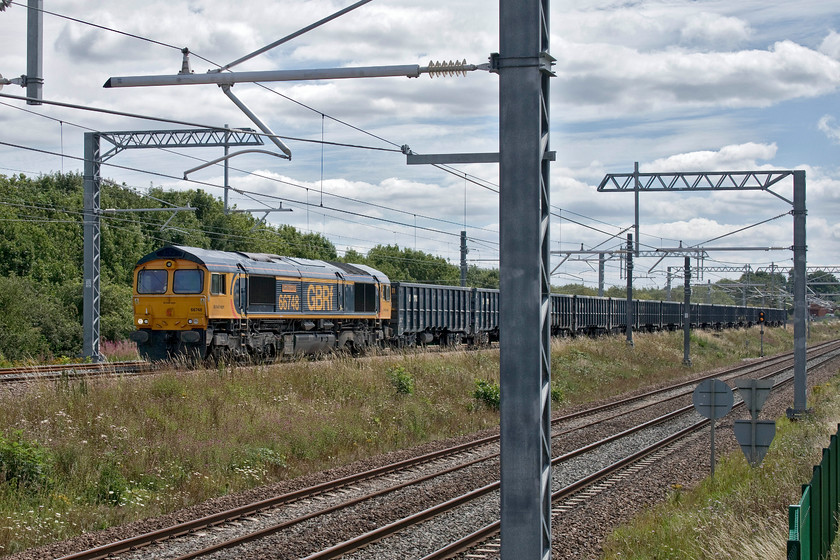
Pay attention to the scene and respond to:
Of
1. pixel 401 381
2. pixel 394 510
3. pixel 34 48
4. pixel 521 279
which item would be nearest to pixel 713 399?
pixel 394 510

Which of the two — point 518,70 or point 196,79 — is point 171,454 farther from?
point 518,70

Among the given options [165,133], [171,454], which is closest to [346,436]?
[171,454]

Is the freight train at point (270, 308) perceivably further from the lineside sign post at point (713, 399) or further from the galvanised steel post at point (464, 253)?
the lineside sign post at point (713, 399)

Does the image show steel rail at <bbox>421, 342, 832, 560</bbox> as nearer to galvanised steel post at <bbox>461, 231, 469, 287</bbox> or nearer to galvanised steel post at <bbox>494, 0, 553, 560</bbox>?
galvanised steel post at <bbox>494, 0, 553, 560</bbox>

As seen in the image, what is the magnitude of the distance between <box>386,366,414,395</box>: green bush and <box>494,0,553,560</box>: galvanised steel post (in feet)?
55.4

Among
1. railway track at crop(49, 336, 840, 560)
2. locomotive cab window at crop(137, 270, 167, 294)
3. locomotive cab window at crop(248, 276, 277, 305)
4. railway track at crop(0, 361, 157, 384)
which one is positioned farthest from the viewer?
locomotive cab window at crop(248, 276, 277, 305)

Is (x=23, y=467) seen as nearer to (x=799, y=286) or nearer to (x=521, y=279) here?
(x=521, y=279)

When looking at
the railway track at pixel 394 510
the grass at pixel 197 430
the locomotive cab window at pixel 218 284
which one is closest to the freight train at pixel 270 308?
the locomotive cab window at pixel 218 284

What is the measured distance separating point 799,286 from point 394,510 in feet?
47.5

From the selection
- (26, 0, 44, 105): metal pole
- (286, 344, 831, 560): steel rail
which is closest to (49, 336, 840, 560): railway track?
(286, 344, 831, 560): steel rail

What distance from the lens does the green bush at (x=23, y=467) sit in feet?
40.1

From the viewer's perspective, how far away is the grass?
1227 centimetres

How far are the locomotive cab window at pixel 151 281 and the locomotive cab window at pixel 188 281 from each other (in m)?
0.43

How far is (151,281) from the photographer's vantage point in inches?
957
